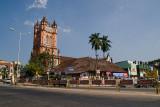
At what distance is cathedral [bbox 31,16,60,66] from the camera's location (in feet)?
245

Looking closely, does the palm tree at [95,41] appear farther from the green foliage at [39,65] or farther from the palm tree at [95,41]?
the green foliage at [39,65]

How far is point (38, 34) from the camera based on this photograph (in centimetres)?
8025

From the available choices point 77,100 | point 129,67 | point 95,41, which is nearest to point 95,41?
point 95,41

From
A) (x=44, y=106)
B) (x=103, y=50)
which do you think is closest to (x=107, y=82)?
(x=44, y=106)

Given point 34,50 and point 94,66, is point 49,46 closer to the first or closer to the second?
point 34,50

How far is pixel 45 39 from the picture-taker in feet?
252

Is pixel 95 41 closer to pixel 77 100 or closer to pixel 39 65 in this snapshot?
pixel 39 65

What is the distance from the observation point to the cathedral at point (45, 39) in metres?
74.8

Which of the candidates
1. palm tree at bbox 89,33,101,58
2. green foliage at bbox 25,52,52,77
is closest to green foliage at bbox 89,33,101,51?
palm tree at bbox 89,33,101,58

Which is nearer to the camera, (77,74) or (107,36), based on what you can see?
(77,74)

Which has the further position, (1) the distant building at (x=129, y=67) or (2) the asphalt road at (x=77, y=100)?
(1) the distant building at (x=129, y=67)

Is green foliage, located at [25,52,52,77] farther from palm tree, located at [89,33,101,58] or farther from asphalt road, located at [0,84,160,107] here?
asphalt road, located at [0,84,160,107]

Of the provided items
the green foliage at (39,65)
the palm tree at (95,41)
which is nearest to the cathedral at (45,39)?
the green foliage at (39,65)

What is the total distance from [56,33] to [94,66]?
45946 mm
